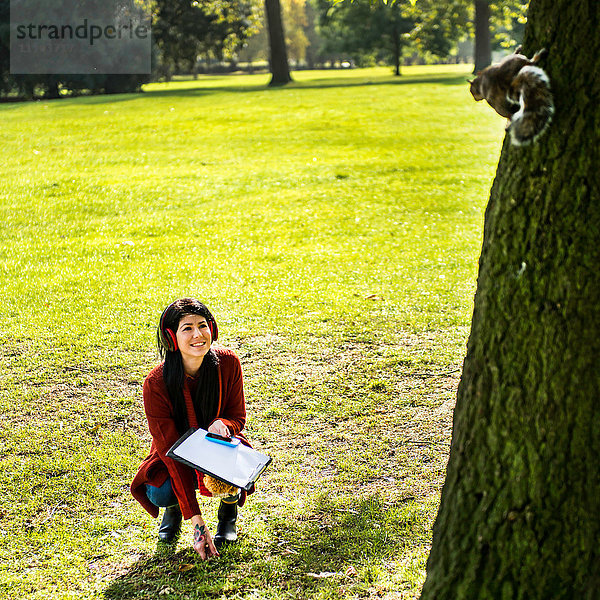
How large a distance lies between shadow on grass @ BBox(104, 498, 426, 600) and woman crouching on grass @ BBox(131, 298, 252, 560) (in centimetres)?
13

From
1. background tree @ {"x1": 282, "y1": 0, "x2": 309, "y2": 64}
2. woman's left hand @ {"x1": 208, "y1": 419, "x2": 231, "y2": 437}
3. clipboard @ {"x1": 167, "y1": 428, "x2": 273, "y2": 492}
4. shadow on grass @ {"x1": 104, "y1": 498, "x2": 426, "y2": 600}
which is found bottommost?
shadow on grass @ {"x1": 104, "y1": 498, "x2": 426, "y2": 600}

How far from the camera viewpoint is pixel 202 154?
49.6 feet

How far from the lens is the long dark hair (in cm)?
348

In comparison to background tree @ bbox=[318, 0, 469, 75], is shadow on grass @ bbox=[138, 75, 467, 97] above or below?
below

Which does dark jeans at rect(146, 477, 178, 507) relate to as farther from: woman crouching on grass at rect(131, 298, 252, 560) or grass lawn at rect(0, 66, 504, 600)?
grass lawn at rect(0, 66, 504, 600)

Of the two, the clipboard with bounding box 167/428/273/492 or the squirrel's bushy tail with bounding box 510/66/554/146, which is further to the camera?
the clipboard with bounding box 167/428/273/492

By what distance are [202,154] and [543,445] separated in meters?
13.4

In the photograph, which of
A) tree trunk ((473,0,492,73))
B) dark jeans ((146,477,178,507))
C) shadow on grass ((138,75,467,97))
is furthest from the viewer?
tree trunk ((473,0,492,73))

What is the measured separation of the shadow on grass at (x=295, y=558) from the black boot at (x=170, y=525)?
2.3 inches

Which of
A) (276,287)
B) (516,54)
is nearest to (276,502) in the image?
(516,54)

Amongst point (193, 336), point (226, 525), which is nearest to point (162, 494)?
point (226, 525)

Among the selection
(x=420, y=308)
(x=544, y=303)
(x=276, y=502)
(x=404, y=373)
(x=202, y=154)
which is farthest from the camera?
(x=202, y=154)

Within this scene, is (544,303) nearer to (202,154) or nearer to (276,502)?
(276,502)

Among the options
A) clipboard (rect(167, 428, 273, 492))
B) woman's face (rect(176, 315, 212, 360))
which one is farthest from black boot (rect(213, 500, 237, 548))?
woman's face (rect(176, 315, 212, 360))
